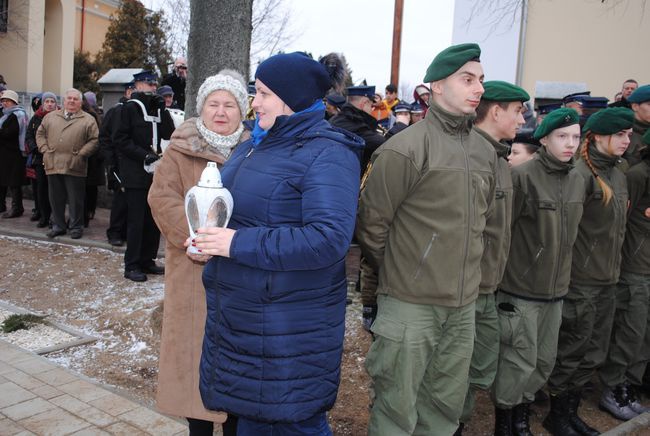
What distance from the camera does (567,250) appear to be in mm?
3723

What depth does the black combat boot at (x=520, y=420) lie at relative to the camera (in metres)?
3.81

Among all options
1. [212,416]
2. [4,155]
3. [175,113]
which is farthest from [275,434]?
[4,155]

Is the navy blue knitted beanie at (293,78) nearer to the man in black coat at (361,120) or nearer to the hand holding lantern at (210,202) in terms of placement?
the hand holding lantern at (210,202)

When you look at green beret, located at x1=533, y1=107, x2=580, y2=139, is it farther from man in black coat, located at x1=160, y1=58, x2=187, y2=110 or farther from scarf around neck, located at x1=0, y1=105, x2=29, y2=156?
scarf around neck, located at x1=0, y1=105, x2=29, y2=156

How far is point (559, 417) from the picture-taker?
3.99 meters

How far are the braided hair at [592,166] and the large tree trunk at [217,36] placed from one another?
2740mm

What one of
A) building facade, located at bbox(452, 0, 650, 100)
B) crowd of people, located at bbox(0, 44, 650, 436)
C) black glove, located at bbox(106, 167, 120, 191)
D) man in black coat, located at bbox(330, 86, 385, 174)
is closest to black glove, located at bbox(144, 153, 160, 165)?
black glove, located at bbox(106, 167, 120, 191)

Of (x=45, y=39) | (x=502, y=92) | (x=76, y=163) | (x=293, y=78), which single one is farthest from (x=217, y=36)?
(x=45, y=39)

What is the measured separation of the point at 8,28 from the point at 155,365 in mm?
24725

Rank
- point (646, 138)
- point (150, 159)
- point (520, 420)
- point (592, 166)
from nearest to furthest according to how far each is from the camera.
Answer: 1. point (520, 420)
2. point (592, 166)
3. point (646, 138)
4. point (150, 159)

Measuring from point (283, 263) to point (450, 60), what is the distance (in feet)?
4.73

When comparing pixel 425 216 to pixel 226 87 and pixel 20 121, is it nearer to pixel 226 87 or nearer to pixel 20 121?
pixel 226 87

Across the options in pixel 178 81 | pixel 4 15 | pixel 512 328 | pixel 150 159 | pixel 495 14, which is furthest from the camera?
pixel 4 15

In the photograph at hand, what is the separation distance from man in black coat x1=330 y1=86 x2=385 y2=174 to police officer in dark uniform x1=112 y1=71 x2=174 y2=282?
7.31 feet
